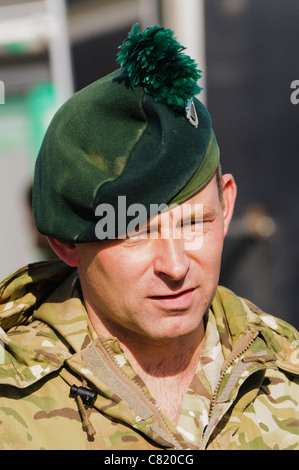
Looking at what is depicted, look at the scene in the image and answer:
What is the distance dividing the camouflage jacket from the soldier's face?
0.15m

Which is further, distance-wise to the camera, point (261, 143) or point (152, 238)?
point (261, 143)

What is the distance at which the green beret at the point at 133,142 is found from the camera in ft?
5.40

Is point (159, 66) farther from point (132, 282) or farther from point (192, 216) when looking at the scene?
point (132, 282)

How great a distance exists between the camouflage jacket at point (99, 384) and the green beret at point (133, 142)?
29 cm

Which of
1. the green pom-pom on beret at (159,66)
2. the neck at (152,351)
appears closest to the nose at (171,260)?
the neck at (152,351)

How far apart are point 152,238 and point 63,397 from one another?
484mm

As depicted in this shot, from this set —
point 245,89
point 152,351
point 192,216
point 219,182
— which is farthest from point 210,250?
point 245,89

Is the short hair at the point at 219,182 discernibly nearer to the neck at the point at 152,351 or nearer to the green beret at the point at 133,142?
the green beret at the point at 133,142

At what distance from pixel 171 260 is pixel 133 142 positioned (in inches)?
12.4
